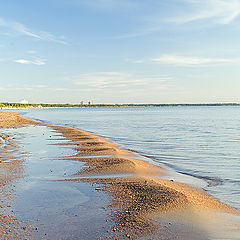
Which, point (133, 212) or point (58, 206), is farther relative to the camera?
point (58, 206)

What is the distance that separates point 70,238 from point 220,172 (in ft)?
31.3

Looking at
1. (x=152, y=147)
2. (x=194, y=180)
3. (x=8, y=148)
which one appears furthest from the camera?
(x=152, y=147)

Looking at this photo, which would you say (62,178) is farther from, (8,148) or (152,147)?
(152,147)

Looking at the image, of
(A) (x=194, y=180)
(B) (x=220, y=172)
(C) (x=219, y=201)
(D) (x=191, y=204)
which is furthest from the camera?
(B) (x=220, y=172)

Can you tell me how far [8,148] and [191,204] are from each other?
48.9 feet

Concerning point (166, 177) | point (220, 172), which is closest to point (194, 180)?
point (166, 177)

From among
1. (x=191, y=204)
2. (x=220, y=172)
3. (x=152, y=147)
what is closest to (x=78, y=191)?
(x=191, y=204)

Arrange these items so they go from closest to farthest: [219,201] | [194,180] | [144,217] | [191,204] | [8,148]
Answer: [144,217] < [191,204] < [219,201] < [194,180] < [8,148]

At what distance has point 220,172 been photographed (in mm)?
13328

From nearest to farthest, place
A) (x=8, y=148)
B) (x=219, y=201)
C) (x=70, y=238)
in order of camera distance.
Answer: (x=70, y=238) → (x=219, y=201) → (x=8, y=148)

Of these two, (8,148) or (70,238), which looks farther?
(8,148)

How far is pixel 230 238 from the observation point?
6.12 m

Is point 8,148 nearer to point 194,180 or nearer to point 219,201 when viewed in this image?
point 194,180

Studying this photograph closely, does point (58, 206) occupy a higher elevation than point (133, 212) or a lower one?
lower
